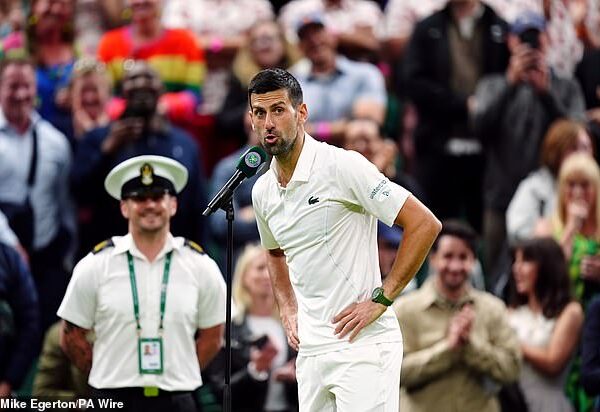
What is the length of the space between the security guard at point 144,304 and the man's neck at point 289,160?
1.41 meters

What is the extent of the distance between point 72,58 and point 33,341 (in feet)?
10.9

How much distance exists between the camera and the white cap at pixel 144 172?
897 cm

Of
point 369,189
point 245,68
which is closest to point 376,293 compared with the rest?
point 369,189

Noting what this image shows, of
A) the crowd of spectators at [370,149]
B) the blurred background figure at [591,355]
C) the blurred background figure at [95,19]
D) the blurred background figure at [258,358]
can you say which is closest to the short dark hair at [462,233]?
the crowd of spectators at [370,149]

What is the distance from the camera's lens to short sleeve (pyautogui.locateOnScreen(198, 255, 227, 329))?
8977 millimetres

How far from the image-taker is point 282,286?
8.04m

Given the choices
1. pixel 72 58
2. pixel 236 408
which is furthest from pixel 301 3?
pixel 236 408

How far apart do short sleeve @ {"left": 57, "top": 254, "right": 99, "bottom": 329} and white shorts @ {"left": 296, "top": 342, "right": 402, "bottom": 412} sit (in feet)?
5.60

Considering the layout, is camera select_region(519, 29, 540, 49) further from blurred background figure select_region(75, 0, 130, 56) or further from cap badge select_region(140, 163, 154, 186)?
cap badge select_region(140, 163, 154, 186)

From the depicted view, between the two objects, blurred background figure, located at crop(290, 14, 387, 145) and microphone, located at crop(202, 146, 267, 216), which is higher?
blurred background figure, located at crop(290, 14, 387, 145)

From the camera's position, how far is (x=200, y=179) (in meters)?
11.8

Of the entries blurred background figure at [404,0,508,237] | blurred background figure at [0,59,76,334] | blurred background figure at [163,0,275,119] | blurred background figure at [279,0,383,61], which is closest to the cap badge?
blurred background figure at [0,59,76,334]

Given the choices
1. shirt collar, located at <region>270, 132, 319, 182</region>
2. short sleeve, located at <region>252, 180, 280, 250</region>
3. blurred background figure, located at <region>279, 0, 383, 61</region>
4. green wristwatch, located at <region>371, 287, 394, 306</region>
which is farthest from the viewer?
blurred background figure, located at <region>279, 0, 383, 61</region>

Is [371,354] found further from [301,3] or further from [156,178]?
[301,3]
